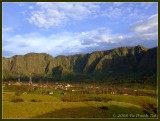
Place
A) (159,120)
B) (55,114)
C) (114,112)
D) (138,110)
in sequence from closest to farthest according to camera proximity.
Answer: (159,120) → (55,114) → (114,112) → (138,110)

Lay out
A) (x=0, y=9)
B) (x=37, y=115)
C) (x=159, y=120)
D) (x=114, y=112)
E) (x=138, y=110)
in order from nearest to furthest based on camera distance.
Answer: (x=159, y=120), (x=0, y=9), (x=37, y=115), (x=114, y=112), (x=138, y=110)

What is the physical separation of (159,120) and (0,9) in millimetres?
17268

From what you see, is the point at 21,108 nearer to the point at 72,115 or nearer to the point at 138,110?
the point at 72,115

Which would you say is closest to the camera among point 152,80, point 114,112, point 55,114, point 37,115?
point 37,115

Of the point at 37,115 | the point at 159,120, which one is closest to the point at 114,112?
the point at 37,115

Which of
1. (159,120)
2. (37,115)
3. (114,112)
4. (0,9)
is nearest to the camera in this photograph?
(159,120)

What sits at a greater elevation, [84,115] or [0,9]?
[0,9]

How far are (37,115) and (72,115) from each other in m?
5.44

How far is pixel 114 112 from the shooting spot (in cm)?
5059

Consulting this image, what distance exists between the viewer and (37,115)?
43750 millimetres

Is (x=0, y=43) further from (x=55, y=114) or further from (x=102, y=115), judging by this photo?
(x=102, y=115)

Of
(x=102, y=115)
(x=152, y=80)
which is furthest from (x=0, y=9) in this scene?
(x=152, y=80)

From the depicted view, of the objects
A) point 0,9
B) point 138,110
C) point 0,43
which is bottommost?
point 138,110

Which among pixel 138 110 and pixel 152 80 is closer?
pixel 138 110
